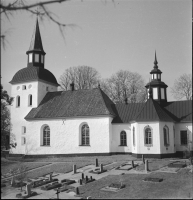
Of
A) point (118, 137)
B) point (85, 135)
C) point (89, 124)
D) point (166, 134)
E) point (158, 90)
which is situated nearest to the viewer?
point (166, 134)

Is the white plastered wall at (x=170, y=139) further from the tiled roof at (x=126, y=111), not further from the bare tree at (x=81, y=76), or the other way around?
the bare tree at (x=81, y=76)

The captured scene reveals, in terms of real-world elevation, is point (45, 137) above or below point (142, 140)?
above

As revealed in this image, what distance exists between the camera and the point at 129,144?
20750 mm

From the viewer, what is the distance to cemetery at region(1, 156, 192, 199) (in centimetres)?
588

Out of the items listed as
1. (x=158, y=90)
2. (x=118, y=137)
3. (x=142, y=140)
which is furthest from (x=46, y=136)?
(x=158, y=90)

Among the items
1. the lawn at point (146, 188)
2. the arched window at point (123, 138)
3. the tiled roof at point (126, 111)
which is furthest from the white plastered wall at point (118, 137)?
the lawn at point (146, 188)

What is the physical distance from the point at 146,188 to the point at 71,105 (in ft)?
46.0

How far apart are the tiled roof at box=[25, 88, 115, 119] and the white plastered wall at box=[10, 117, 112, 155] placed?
0.59m

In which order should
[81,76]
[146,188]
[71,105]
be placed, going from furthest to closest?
[71,105], [81,76], [146,188]

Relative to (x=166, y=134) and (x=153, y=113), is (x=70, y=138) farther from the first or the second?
(x=166, y=134)

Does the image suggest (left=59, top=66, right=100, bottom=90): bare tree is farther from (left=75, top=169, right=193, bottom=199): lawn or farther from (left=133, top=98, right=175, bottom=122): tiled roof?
(left=133, top=98, right=175, bottom=122): tiled roof

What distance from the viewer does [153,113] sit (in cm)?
1859

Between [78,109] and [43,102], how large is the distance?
323 cm

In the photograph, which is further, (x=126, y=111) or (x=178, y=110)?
(x=126, y=111)
